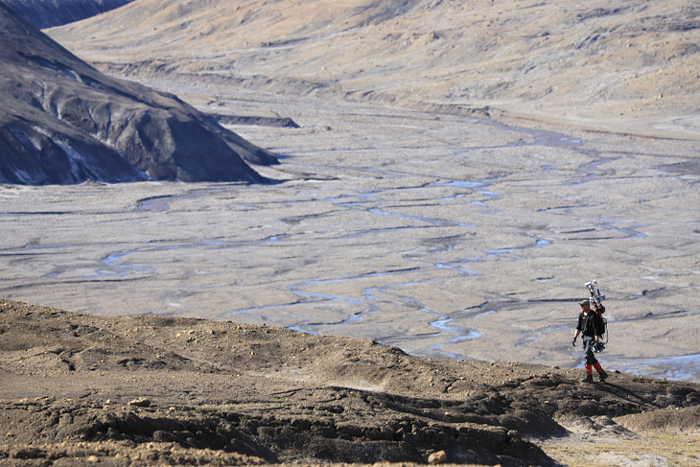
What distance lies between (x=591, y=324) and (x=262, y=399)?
4.38 metres

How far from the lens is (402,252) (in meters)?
22.2

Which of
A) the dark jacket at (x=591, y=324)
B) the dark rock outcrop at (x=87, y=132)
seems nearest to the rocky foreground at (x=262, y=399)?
the dark jacket at (x=591, y=324)

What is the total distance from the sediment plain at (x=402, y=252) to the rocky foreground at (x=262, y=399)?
3996 millimetres

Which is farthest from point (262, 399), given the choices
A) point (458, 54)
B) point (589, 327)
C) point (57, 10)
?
point (57, 10)

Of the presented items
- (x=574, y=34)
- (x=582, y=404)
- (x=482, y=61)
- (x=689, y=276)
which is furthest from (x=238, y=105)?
(x=582, y=404)

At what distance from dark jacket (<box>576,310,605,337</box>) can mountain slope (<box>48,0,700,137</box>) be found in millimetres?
45191

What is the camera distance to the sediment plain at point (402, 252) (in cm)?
1609

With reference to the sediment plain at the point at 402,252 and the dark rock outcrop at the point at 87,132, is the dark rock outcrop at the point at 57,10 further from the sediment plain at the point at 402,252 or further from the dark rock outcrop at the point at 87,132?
the sediment plain at the point at 402,252

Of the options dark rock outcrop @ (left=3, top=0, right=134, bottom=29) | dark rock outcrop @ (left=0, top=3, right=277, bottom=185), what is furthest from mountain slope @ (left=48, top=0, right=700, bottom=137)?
dark rock outcrop @ (left=0, top=3, right=277, bottom=185)

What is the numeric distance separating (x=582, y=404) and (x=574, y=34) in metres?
71.7

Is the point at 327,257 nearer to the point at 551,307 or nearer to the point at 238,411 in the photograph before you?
the point at 551,307

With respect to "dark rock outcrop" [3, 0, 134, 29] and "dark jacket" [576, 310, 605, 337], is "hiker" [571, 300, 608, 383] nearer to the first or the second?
"dark jacket" [576, 310, 605, 337]

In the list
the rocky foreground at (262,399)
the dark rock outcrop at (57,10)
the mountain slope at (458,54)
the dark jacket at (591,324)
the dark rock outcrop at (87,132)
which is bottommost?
the rocky foreground at (262,399)

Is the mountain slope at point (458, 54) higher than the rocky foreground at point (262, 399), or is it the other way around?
the mountain slope at point (458, 54)
